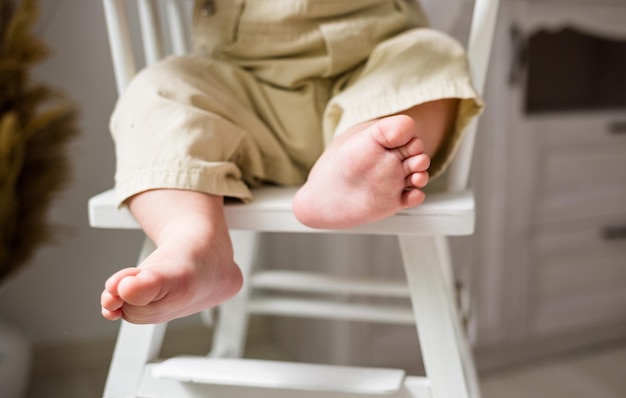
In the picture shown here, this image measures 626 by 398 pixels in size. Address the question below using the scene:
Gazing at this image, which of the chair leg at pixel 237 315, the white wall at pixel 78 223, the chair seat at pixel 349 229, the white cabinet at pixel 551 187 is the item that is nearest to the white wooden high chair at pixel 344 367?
the chair seat at pixel 349 229

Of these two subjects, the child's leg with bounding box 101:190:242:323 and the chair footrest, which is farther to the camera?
the chair footrest

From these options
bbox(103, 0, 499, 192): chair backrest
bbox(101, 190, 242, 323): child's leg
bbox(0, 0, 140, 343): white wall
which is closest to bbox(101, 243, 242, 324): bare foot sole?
bbox(101, 190, 242, 323): child's leg

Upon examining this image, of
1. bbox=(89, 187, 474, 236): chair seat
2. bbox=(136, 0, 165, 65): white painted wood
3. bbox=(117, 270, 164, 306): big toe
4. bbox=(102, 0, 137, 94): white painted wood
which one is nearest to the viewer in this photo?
bbox=(117, 270, 164, 306): big toe

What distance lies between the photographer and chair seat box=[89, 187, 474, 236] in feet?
1.62

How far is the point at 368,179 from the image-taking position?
44 cm

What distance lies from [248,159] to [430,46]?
21cm

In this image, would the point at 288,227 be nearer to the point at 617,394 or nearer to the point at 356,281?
the point at 356,281

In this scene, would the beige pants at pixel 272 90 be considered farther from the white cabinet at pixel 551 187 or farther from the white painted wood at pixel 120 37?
the white cabinet at pixel 551 187

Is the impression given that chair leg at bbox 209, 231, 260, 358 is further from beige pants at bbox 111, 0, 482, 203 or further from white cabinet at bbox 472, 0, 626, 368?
white cabinet at bbox 472, 0, 626, 368

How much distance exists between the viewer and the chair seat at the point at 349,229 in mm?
493

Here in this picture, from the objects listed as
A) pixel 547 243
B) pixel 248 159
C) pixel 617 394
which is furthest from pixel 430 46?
pixel 617 394

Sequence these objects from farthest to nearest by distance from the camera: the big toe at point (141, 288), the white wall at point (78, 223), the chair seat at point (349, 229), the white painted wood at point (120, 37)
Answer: the white wall at point (78, 223)
the white painted wood at point (120, 37)
the chair seat at point (349, 229)
the big toe at point (141, 288)

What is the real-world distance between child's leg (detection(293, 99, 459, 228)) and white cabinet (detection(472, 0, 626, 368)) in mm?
638

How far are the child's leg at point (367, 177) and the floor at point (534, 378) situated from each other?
2.35ft
